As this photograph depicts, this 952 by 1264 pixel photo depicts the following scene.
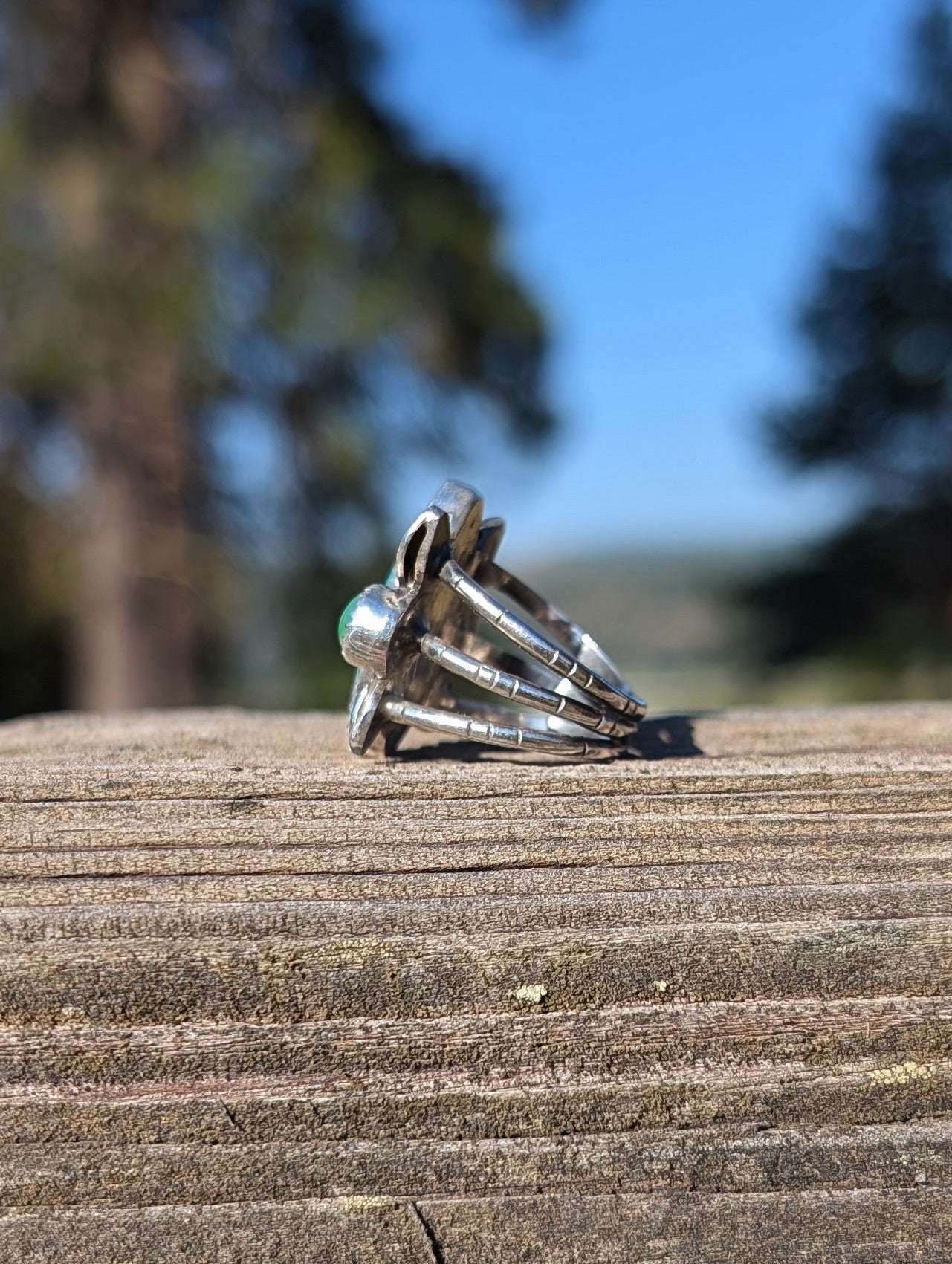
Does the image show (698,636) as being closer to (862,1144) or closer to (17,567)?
(17,567)

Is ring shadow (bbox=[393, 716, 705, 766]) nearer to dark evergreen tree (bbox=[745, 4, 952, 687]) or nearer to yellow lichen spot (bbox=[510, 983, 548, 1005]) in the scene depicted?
yellow lichen spot (bbox=[510, 983, 548, 1005])

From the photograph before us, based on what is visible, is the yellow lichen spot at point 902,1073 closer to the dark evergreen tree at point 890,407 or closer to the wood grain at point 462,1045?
the wood grain at point 462,1045

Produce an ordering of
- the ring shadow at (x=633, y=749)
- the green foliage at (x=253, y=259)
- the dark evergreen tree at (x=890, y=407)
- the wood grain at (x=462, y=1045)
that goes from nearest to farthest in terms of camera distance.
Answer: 1. the wood grain at (x=462, y=1045)
2. the ring shadow at (x=633, y=749)
3. the green foliage at (x=253, y=259)
4. the dark evergreen tree at (x=890, y=407)

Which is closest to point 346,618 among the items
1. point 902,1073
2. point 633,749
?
point 633,749

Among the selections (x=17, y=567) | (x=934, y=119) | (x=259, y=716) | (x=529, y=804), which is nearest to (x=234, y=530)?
(x=17, y=567)

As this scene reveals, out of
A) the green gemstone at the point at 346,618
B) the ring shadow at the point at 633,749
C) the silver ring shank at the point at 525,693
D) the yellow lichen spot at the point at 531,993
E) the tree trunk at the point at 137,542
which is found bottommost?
the yellow lichen spot at the point at 531,993

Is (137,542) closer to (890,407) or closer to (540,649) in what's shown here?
(540,649)

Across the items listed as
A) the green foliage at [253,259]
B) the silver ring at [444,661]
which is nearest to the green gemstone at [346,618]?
the silver ring at [444,661]
